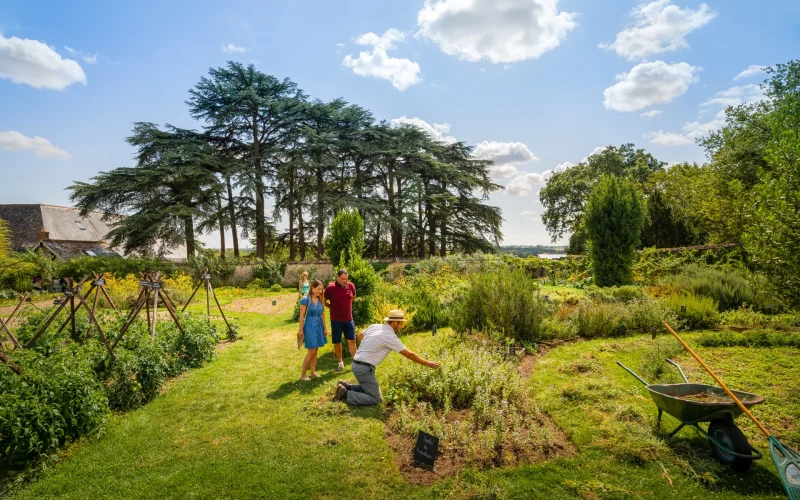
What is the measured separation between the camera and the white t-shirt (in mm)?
5102

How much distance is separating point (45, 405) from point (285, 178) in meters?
24.0

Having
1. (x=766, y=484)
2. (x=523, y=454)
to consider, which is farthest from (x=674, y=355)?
(x=523, y=454)

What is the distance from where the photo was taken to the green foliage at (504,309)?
26.2 feet

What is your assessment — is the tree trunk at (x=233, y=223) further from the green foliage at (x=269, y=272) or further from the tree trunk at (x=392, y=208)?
the tree trunk at (x=392, y=208)

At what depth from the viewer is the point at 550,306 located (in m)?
9.77

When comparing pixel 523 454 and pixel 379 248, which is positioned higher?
pixel 379 248

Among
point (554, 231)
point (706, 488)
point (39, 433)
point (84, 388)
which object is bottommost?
point (706, 488)

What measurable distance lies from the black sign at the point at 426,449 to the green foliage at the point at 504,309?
413cm

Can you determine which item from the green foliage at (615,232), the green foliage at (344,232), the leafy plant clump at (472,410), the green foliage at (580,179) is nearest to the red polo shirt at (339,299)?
the leafy plant clump at (472,410)

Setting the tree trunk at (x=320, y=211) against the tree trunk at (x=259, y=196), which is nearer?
the tree trunk at (x=259, y=196)

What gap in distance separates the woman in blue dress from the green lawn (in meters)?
0.38

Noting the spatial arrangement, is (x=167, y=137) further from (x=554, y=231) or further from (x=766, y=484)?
(x=554, y=231)

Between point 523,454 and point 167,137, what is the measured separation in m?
26.8

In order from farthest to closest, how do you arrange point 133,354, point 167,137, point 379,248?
point 379,248 < point 167,137 < point 133,354
